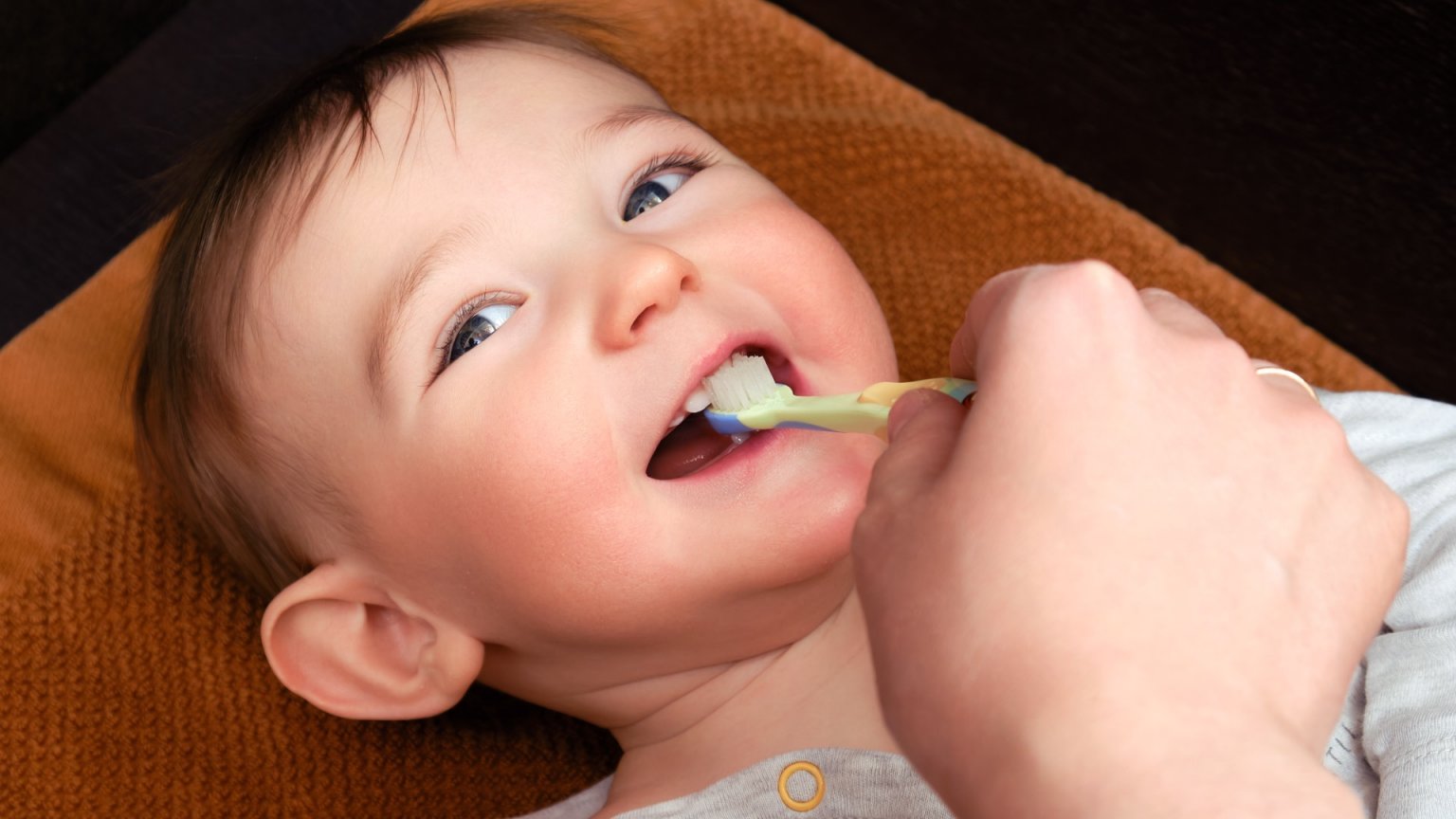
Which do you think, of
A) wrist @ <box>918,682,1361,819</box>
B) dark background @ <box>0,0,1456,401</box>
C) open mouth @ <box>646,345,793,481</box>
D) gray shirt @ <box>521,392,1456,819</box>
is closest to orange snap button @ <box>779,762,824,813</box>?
gray shirt @ <box>521,392,1456,819</box>

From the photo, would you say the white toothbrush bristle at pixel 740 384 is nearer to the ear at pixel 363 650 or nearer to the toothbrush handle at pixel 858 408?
the toothbrush handle at pixel 858 408

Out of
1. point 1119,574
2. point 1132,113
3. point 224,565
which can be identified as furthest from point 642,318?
point 1132,113

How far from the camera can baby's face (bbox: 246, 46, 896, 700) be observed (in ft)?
2.60

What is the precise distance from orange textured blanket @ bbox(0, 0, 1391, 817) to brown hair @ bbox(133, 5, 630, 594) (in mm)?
98

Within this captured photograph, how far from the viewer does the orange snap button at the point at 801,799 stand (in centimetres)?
87

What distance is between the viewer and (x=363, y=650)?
95 centimetres

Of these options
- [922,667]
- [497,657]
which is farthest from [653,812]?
[922,667]

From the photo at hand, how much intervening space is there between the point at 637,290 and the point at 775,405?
0.11 metres

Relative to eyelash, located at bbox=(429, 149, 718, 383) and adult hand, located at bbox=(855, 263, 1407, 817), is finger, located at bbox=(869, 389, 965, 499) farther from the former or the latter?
eyelash, located at bbox=(429, 149, 718, 383)

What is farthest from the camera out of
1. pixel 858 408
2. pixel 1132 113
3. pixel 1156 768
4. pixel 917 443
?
pixel 1132 113

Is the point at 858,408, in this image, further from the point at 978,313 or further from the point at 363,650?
the point at 363,650

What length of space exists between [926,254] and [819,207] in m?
0.12

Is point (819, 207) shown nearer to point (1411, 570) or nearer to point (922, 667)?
point (1411, 570)

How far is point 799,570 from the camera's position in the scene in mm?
820
